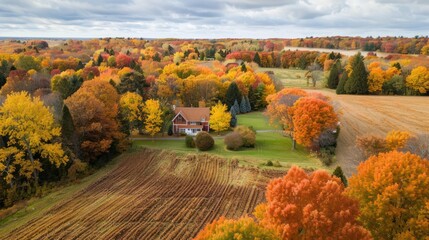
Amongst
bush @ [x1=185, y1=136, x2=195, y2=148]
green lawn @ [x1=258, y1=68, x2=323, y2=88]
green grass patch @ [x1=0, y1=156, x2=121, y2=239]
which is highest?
green lawn @ [x1=258, y1=68, x2=323, y2=88]

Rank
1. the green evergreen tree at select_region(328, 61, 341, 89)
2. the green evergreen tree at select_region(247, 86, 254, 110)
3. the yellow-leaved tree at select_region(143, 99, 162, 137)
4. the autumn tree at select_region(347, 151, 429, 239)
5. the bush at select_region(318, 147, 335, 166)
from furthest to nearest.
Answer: the green evergreen tree at select_region(328, 61, 341, 89), the green evergreen tree at select_region(247, 86, 254, 110), the yellow-leaved tree at select_region(143, 99, 162, 137), the bush at select_region(318, 147, 335, 166), the autumn tree at select_region(347, 151, 429, 239)

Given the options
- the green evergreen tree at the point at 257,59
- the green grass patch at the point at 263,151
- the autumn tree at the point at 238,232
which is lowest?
the green grass patch at the point at 263,151

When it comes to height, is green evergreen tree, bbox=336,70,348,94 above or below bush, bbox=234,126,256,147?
above

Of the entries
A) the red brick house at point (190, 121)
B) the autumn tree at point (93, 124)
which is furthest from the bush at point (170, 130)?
the autumn tree at point (93, 124)

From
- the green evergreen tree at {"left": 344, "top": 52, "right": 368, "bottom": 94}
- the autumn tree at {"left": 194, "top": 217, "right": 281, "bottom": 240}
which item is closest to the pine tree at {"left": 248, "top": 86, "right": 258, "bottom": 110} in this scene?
the green evergreen tree at {"left": 344, "top": 52, "right": 368, "bottom": 94}

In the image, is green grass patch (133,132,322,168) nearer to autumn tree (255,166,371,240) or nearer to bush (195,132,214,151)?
bush (195,132,214,151)

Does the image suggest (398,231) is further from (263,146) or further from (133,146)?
(133,146)

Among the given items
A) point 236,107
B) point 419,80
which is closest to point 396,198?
point 236,107

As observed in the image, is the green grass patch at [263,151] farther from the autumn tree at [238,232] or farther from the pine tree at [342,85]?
the pine tree at [342,85]
